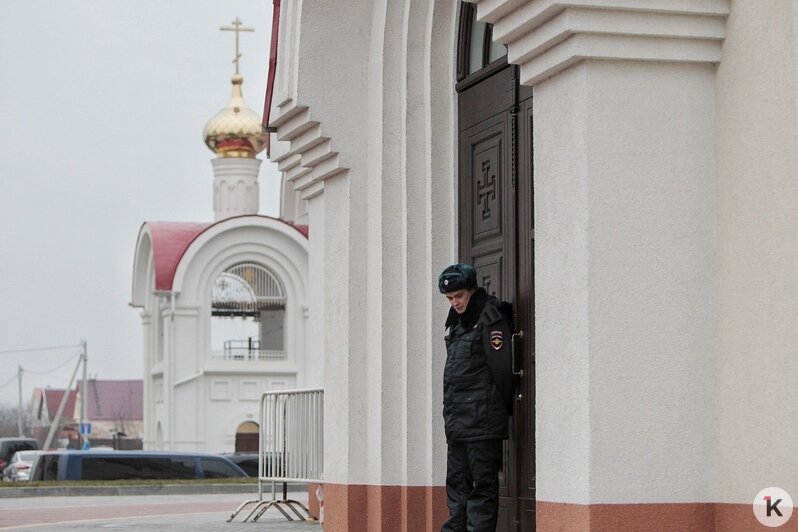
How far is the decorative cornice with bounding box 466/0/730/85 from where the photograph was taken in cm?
810

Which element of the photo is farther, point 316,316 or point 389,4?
point 316,316

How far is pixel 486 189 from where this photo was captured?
10703mm

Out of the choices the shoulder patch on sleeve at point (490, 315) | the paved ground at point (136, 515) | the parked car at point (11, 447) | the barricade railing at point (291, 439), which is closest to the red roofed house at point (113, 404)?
the parked car at point (11, 447)

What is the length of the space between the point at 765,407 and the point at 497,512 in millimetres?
2251

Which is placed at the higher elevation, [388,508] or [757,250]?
[757,250]

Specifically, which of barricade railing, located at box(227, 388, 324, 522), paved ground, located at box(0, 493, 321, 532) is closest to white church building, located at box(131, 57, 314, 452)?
paved ground, located at box(0, 493, 321, 532)

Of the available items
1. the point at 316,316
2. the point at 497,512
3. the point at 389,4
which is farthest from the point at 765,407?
the point at 316,316

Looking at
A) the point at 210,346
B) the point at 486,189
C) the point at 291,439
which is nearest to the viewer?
the point at 486,189

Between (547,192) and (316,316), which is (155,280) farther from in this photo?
(547,192)

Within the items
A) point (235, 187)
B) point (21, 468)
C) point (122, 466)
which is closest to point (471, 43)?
point (122, 466)

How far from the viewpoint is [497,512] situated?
373 inches

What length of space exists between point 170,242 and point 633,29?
146ft

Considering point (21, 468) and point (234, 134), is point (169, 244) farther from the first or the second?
point (21, 468)

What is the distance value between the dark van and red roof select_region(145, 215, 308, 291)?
18891 millimetres
